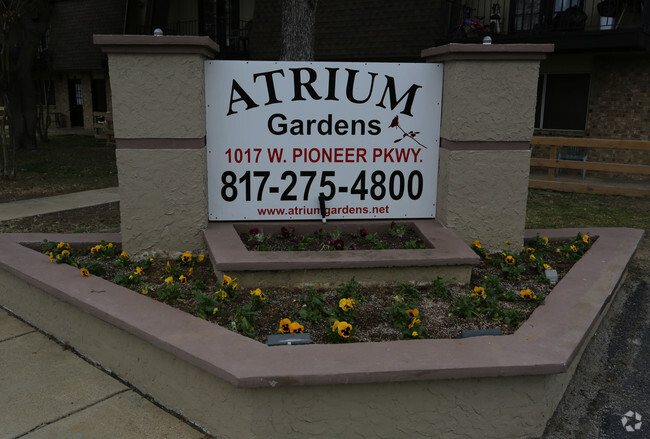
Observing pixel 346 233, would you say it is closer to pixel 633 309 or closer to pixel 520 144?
pixel 520 144

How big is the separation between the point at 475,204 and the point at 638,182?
8.76 metres

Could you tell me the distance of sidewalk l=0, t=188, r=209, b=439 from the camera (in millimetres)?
3142

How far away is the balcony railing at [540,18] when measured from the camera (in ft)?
39.7

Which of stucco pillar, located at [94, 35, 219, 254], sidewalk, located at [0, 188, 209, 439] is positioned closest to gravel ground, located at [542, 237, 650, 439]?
sidewalk, located at [0, 188, 209, 439]

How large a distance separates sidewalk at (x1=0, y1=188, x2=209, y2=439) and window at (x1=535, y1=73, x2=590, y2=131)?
1246cm

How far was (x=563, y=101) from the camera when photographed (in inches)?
535

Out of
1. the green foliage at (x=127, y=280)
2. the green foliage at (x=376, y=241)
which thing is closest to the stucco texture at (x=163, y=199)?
the green foliage at (x=127, y=280)

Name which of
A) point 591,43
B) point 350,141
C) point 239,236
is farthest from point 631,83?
point 239,236

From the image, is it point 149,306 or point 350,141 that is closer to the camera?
point 149,306

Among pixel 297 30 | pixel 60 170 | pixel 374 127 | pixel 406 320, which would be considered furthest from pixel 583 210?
pixel 60 170

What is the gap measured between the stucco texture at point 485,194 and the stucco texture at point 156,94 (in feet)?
7.55

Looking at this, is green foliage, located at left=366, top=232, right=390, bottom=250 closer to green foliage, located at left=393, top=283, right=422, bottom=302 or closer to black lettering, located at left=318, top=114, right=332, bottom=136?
green foliage, located at left=393, top=283, right=422, bottom=302

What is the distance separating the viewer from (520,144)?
5199mm

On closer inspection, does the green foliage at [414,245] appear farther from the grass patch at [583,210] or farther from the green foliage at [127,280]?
the grass patch at [583,210]
